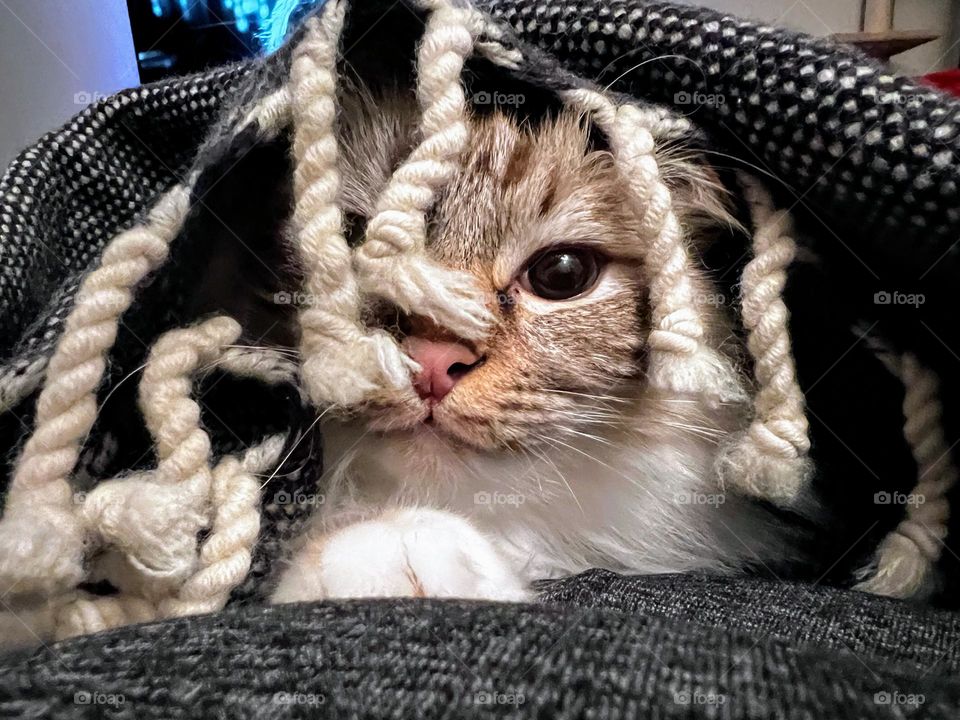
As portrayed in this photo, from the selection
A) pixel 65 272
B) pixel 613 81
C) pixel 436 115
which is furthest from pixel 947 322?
pixel 65 272

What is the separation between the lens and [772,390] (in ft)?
2.28

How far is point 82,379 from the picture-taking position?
1.98 feet

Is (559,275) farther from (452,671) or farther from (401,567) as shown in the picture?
(452,671)

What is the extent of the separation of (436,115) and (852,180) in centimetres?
40

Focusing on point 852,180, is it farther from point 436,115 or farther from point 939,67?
point 939,67

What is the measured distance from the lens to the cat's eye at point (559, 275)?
812 millimetres
